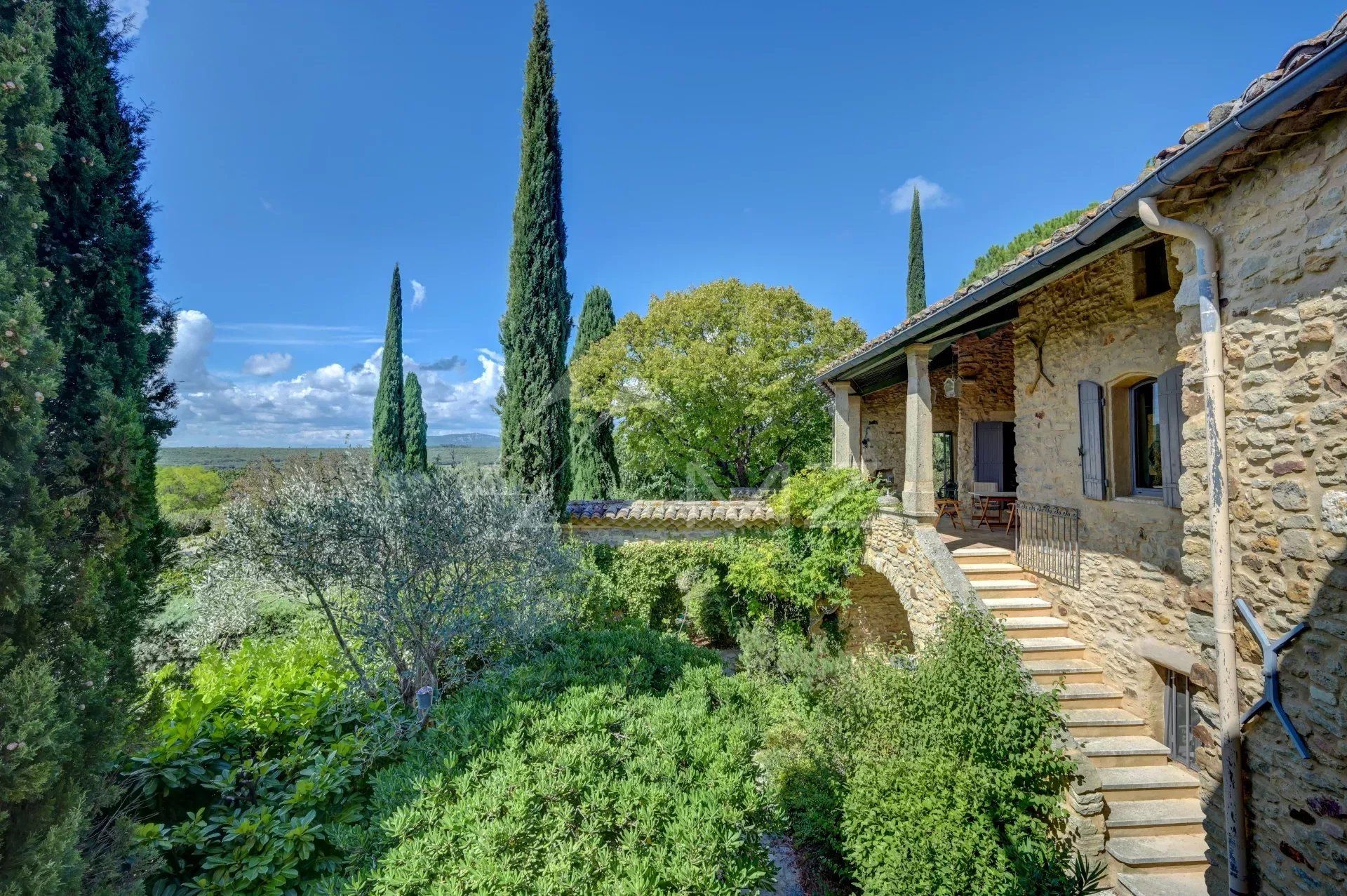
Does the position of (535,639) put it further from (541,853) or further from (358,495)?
(541,853)

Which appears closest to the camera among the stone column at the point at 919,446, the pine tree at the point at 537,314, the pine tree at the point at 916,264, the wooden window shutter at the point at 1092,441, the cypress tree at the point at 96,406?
the cypress tree at the point at 96,406

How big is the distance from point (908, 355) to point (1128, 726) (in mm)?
5258

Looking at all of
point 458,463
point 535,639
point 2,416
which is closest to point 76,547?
point 2,416

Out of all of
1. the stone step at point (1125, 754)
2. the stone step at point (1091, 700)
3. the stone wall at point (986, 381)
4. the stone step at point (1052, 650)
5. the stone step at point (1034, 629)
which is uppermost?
the stone wall at point (986, 381)

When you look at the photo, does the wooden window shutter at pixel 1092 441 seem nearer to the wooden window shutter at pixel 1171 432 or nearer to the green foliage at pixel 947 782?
the wooden window shutter at pixel 1171 432

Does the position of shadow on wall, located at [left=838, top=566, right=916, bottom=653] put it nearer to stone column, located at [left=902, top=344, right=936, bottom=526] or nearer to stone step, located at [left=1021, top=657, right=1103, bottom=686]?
stone column, located at [left=902, top=344, right=936, bottom=526]

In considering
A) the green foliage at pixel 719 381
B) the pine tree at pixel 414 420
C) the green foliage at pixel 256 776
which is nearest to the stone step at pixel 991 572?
the green foliage at pixel 256 776

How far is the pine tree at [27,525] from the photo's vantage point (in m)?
2.05

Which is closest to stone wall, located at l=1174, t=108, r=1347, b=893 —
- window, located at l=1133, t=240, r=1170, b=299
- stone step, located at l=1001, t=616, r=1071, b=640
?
window, located at l=1133, t=240, r=1170, b=299

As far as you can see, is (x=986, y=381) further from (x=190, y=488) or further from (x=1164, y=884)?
(x=190, y=488)

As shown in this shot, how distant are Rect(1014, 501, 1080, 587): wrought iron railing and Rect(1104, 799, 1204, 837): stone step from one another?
230cm

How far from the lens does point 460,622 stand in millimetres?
5840

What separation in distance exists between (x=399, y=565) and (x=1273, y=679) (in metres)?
7.10

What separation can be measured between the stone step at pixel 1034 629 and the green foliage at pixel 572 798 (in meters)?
4.16
